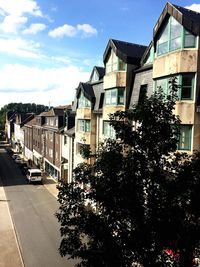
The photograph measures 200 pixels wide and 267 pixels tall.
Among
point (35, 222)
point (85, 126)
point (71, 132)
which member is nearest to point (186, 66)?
point (85, 126)

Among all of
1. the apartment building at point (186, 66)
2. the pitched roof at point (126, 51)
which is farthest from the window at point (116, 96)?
the apartment building at point (186, 66)

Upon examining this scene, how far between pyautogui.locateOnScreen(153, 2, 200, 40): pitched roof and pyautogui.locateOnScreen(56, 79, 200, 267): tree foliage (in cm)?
891

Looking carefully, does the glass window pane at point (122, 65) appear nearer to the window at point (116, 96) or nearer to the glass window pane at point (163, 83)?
the window at point (116, 96)

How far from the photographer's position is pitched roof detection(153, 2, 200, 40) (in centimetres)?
1444

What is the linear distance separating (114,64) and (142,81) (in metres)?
3.71

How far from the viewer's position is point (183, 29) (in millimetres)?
14852

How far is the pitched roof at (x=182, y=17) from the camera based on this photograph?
14.4 meters

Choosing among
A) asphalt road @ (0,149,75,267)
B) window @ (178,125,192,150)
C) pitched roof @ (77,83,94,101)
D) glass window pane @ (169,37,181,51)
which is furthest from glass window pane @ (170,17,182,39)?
asphalt road @ (0,149,75,267)

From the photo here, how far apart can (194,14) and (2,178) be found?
38.1m

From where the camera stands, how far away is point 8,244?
19.8 meters

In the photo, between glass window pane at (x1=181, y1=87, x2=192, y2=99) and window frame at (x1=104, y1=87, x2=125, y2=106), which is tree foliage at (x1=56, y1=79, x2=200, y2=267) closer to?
glass window pane at (x1=181, y1=87, x2=192, y2=99)

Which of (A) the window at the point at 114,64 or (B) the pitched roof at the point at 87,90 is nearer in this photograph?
(A) the window at the point at 114,64

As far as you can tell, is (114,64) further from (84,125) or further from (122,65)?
(84,125)

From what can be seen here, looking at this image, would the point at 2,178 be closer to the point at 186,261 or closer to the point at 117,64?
the point at 117,64
